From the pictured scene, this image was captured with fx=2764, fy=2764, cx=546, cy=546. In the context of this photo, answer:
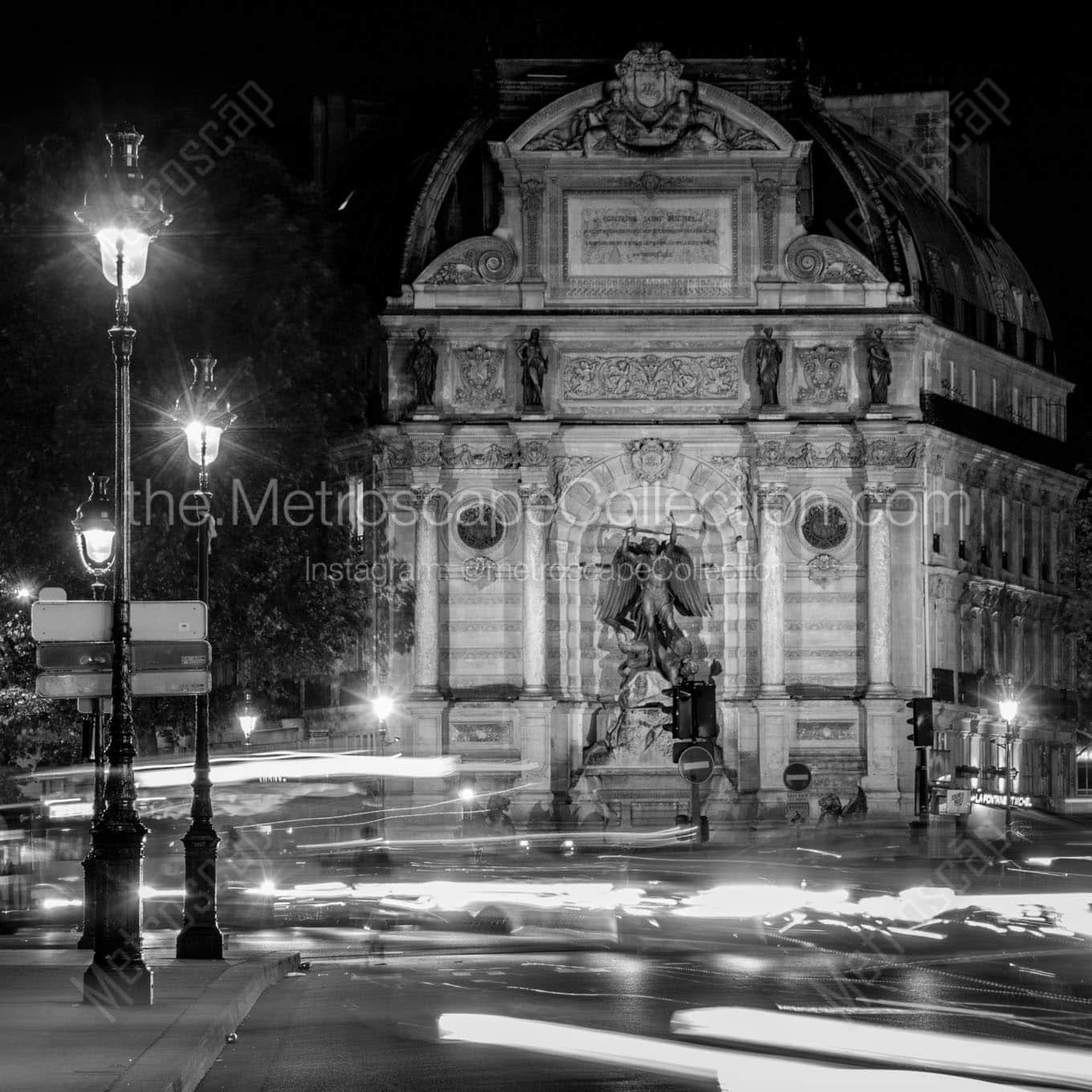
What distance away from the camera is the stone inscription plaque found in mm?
71000

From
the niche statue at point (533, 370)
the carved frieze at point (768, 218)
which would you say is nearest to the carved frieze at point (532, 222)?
the niche statue at point (533, 370)

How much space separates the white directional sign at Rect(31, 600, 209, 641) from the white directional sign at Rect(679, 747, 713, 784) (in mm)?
14909

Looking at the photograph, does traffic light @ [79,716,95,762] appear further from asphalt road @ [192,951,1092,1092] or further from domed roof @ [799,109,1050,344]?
domed roof @ [799,109,1050,344]

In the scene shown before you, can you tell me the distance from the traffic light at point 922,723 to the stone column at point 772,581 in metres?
7.93

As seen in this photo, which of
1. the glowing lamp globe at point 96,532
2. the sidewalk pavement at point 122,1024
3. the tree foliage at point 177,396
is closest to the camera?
the sidewalk pavement at point 122,1024

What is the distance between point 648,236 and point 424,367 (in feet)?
21.9

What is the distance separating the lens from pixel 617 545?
238ft

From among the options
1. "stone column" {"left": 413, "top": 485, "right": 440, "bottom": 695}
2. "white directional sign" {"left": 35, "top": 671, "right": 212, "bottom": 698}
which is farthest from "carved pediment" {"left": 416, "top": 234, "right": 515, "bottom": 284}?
"white directional sign" {"left": 35, "top": 671, "right": 212, "bottom": 698}

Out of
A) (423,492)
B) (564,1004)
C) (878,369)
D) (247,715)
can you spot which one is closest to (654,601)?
(423,492)

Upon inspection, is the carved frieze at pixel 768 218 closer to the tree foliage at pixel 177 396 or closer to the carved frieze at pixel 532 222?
the carved frieze at pixel 532 222

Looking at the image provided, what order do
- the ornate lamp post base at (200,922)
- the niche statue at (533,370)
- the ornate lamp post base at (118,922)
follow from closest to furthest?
the ornate lamp post base at (118,922) → the ornate lamp post base at (200,922) → the niche statue at (533,370)

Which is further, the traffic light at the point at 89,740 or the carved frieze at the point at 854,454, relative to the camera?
the carved frieze at the point at 854,454

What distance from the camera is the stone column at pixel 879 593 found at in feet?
232

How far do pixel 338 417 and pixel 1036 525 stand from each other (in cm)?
3263
